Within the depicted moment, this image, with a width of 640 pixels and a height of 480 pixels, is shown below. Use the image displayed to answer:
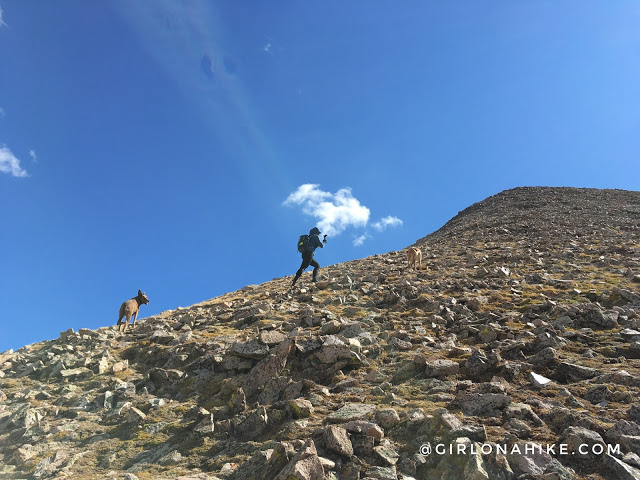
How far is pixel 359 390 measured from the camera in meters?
6.78

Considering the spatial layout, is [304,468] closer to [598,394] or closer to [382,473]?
[382,473]

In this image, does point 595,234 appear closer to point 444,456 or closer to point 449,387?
point 449,387

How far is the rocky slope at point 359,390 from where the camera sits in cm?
467

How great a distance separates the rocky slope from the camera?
4.67m

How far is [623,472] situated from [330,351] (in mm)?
4947

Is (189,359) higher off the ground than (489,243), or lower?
lower

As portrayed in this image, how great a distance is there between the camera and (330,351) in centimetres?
801

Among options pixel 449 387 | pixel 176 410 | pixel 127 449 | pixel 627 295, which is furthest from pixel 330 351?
pixel 627 295

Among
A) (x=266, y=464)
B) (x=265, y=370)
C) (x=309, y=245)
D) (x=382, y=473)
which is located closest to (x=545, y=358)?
(x=382, y=473)

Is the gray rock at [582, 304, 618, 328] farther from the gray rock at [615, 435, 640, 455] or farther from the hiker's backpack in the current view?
the hiker's backpack

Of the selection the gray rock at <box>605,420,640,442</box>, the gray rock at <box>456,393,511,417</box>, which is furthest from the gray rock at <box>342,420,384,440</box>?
the gray rock at <box>605,420,640,442</box>

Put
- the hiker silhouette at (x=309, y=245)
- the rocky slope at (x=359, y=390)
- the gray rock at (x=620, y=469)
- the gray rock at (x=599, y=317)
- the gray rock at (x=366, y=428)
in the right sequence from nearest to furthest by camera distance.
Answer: the gray rock at (x=620, y=469), the rocky slope at (x=359, y=390), the gray rock at (x=366, y=428), the gray rock at (x=599, y=317), the hiker silhouette at (x=309, y=245)

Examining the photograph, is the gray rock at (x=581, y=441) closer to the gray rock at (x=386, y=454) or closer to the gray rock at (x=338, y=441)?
the gray rock at (x=386, y=454)

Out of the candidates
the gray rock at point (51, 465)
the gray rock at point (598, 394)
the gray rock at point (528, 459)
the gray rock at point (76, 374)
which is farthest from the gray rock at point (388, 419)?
the gray rock at point (76, 374)
